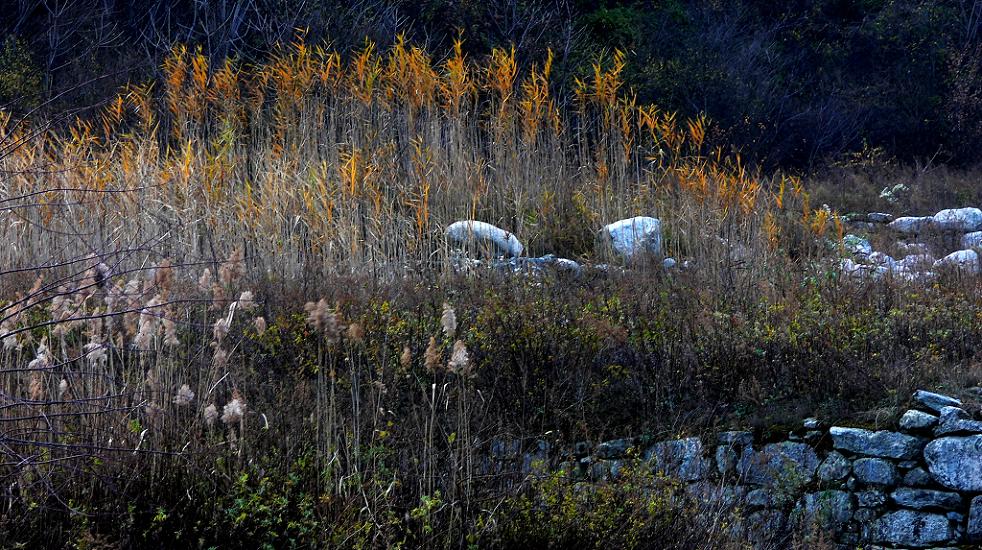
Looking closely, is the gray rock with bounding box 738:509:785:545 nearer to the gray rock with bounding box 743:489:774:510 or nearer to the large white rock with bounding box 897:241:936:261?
the gray rock with bounding box 743:489:774:510

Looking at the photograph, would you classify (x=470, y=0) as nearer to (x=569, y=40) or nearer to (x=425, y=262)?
(x=569, y=40)

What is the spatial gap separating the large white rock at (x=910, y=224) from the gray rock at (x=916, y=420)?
602cm

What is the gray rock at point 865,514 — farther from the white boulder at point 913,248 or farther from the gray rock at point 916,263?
the white boulder at point 913,248

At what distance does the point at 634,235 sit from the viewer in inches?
275

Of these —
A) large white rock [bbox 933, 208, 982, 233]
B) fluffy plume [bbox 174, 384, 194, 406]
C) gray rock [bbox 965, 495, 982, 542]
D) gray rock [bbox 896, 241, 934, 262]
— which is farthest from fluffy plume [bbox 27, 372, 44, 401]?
large white rock [bbox 933, 208, 982, 233]

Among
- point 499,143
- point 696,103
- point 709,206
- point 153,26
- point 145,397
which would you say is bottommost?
point 145,397

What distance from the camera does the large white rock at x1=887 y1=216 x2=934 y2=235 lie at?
1002 centimetres

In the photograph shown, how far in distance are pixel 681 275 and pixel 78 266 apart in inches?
143

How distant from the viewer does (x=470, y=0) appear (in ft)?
43.2

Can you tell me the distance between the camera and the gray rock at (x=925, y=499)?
14.3 ft

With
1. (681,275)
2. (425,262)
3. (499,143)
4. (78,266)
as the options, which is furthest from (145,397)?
(499,143)

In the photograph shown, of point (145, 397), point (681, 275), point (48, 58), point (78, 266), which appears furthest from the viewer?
point (48, 58)

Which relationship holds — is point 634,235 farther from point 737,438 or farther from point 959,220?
point 959,220

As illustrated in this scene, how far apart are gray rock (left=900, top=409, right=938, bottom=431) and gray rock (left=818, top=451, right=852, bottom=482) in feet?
0.99
